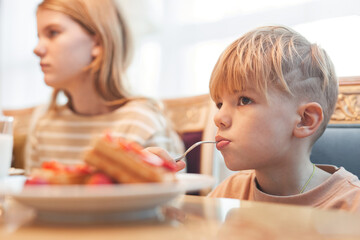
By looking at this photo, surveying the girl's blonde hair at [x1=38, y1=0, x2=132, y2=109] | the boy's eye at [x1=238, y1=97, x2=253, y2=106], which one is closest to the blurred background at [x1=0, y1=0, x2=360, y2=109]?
the girl's blonde hair at [x1=38, y1=0, x2=132, y2=109]

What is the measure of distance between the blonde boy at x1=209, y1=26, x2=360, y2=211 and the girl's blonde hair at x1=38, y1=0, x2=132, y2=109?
78 cm

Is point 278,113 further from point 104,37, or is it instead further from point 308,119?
point 104,37

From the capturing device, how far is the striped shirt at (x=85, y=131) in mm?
1628

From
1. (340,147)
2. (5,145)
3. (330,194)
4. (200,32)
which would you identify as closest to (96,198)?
(5,145)

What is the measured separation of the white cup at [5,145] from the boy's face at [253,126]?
454mm

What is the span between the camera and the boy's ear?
99cm

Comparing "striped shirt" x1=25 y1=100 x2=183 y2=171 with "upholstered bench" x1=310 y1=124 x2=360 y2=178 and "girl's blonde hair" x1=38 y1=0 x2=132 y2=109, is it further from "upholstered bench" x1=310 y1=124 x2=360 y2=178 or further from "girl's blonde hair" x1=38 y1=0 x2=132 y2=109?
"upholstered bench" x1=310 y1=124 x2=360 y2=178

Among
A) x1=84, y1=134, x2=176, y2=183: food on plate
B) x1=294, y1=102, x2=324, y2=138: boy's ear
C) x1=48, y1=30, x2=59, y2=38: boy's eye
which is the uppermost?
x1=48, y1=30, x2=59, y2=38: boy's eye

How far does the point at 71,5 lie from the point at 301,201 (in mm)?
1250

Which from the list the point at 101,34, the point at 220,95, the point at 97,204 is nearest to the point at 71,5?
the point at 101,34

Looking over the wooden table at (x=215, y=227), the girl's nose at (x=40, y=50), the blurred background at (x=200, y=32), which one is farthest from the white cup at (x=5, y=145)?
the blurred background at (x=200, y=32)

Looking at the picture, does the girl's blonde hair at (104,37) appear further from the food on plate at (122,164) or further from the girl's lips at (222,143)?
the food on plate at (122,164)

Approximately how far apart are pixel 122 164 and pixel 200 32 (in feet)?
6.07

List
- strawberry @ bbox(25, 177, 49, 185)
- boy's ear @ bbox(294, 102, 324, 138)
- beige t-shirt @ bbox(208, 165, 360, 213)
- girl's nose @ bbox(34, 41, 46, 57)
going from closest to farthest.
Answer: strawberry @ bbox(25, 177, 49, 185) → beige t-shirt @ bbox(208, 165, 360, 213) → boy's ear @ bbox(294, 102, 324, 138) → girl's nose @ bbox(34, 41, 46, 57)
